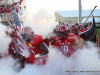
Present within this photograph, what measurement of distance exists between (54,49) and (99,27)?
15.1 m

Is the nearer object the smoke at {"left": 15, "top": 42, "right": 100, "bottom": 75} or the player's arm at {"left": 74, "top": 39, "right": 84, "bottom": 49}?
the smoke at {"left": 15, "top": 42, "right": 100, "bottom": 75}

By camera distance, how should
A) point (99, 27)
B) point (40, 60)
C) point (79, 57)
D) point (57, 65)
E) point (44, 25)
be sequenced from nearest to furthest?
point (40, 60) → point (57, 65) → point (79, 57) → point (44, 25) → point (99, 27)

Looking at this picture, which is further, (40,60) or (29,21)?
(29,21)

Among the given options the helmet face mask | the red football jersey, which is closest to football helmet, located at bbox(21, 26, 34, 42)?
the red football jersey

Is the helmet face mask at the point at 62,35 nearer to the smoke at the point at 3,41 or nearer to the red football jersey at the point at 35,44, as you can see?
the red football jersey at the point at 35,44

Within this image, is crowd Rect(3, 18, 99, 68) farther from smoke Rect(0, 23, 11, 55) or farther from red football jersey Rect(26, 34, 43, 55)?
smoke Rect(0, 23, 11, 55)

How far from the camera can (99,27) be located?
56.5 feet

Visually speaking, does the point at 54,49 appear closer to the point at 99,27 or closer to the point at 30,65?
the point at 30,65

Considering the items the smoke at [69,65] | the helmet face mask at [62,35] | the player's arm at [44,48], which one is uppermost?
the helmet face mask at [62,35]

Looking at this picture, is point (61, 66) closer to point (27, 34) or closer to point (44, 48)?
point (44, 48)

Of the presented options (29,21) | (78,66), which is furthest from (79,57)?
(29,21)

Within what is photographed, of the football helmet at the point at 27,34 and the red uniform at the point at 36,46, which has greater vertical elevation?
the football helmet at the point at 27,34

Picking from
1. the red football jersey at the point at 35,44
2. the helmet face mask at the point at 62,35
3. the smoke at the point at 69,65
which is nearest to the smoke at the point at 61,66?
the smoke at the point at 69,65

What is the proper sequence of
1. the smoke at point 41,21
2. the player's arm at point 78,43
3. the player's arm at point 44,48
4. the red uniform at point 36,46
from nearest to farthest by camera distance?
1. the player's arm at point 44,48
2. the red uniform at point 36,46
3. the player's arm at point 78,43
4. the smoke at point 41,21
